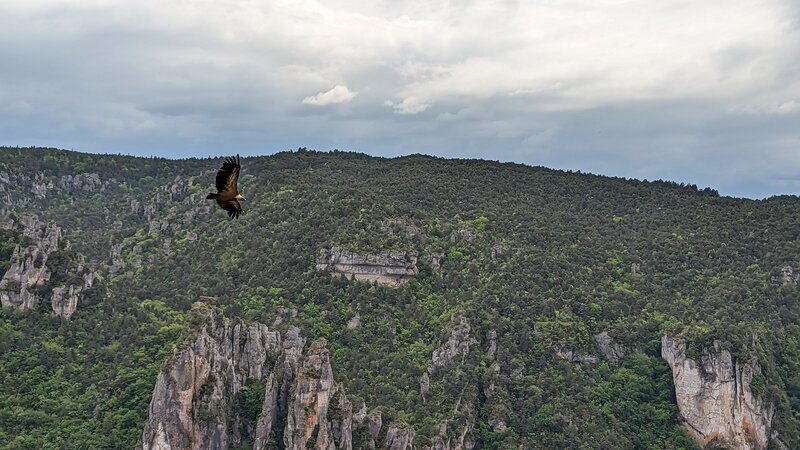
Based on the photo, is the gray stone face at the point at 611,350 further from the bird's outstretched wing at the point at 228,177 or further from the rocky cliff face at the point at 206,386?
the bird's outstretched wing at the point at 228,177

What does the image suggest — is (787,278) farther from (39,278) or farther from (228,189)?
(228,189)

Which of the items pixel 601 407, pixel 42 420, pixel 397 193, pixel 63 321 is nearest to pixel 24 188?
pixel 397 193

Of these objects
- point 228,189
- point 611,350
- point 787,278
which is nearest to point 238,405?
point 611,350

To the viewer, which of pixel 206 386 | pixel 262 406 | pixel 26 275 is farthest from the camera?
pixel 26 275

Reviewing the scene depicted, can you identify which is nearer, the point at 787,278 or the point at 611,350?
the point at 611,350

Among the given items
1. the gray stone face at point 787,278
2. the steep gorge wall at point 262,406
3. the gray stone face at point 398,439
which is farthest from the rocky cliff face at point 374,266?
the gray stone face at point 787,278

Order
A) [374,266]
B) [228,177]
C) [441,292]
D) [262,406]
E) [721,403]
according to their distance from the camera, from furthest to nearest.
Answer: [441,292] → [374,266] → [721,403] → [262,406] → [228,177]

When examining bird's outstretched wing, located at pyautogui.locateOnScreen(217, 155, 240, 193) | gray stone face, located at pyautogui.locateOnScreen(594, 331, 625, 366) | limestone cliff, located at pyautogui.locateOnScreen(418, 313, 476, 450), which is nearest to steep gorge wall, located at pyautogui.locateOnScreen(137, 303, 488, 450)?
limestone cliff, located at pyautogui.locateOnScreen(418, 313, 476, 450)
